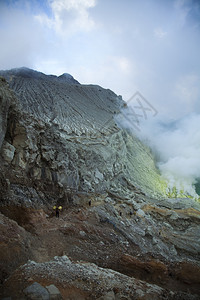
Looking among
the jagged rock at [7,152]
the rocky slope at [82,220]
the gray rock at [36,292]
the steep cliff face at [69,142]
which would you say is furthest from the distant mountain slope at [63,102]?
the gray rock at [36,292]

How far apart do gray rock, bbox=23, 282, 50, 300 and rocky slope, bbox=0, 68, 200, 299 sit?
0.50 feet

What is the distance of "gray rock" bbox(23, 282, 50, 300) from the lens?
4.00 m

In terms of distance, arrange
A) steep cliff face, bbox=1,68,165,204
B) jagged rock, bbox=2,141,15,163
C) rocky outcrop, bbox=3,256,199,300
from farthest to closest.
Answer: steep cliff face, bbox=1,68,165,204 < jagged rock, bbox=2,141,15,163 < rocky outcrop, bbox=3,256,199,300

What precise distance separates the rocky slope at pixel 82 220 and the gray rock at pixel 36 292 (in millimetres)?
152

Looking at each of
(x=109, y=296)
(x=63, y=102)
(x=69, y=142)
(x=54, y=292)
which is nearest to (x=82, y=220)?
(x=109, y=296)

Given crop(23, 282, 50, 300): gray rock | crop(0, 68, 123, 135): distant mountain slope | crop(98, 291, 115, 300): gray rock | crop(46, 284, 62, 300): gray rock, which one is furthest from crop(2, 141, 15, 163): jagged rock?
crop(0, 68, 123, 135): distant mountain slope

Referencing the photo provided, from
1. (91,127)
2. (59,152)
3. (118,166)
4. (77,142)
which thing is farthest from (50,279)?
(91,127)

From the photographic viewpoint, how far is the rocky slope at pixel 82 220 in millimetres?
5535

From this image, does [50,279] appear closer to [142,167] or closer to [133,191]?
[133,191]

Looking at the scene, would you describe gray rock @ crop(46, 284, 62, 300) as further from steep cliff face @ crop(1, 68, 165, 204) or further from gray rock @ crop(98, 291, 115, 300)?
steep cliff face @ crop(1, 68, 165, 204)

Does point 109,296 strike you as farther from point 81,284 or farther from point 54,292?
point 54,292

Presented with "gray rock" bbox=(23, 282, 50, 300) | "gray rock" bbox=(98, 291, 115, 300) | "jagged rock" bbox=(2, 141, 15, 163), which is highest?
"jagged rock" bbox=(2, 141, 15, 163)

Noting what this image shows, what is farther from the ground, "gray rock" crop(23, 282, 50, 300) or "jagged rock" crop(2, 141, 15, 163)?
"jagged rock" crop(2, 141, 15, 163)

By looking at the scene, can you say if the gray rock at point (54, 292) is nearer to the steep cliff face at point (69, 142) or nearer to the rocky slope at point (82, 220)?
the rocky slope at point (82, 220)
